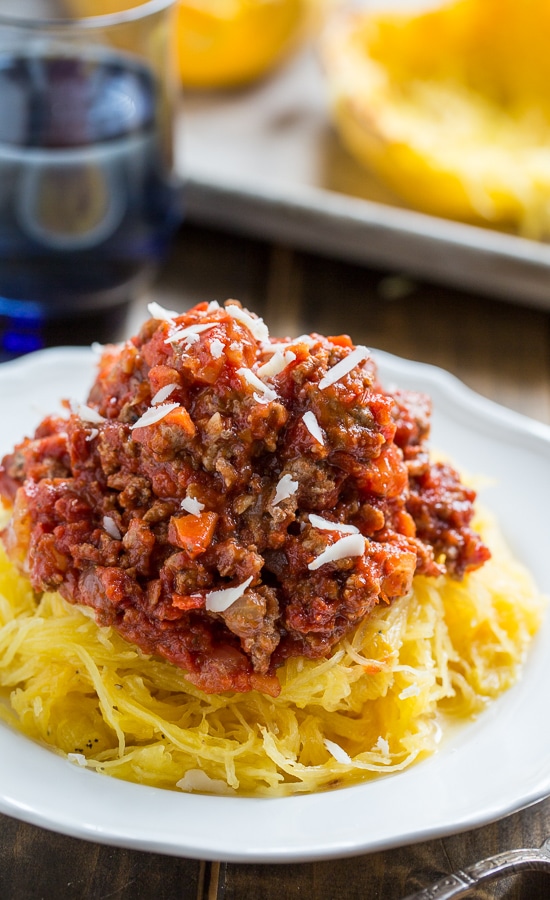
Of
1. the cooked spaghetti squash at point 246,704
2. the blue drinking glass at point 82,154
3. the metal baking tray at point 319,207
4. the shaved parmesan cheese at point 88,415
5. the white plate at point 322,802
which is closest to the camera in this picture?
the white plate at point 322,802

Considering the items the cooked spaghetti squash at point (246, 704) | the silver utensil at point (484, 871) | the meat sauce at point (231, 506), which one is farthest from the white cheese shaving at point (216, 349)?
the silver utensil at point (484, 871)

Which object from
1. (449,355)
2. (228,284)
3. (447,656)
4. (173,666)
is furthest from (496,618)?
(228,284)

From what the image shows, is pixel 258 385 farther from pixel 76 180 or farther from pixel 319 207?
pixel 319 207

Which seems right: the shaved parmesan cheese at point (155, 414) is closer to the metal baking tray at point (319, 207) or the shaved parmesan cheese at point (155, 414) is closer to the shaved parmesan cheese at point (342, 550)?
the shaved parmesan cheese at point (342, 550)

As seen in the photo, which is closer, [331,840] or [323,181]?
[331,840]

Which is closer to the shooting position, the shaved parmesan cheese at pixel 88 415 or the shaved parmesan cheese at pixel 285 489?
the shaved parmesan cheese at pixel 285 489

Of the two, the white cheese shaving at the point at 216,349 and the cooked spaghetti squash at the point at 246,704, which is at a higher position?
the white cheese shaving at the point at 216,349

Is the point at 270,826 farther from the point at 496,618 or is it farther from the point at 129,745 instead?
the point at 496,618

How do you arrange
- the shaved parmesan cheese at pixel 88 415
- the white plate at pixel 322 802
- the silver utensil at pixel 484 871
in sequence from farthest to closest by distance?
the shaved parmesan cheese at pixel 88 415, the silver utensil at pixel 484 871, the white plate at pixel 322 802
